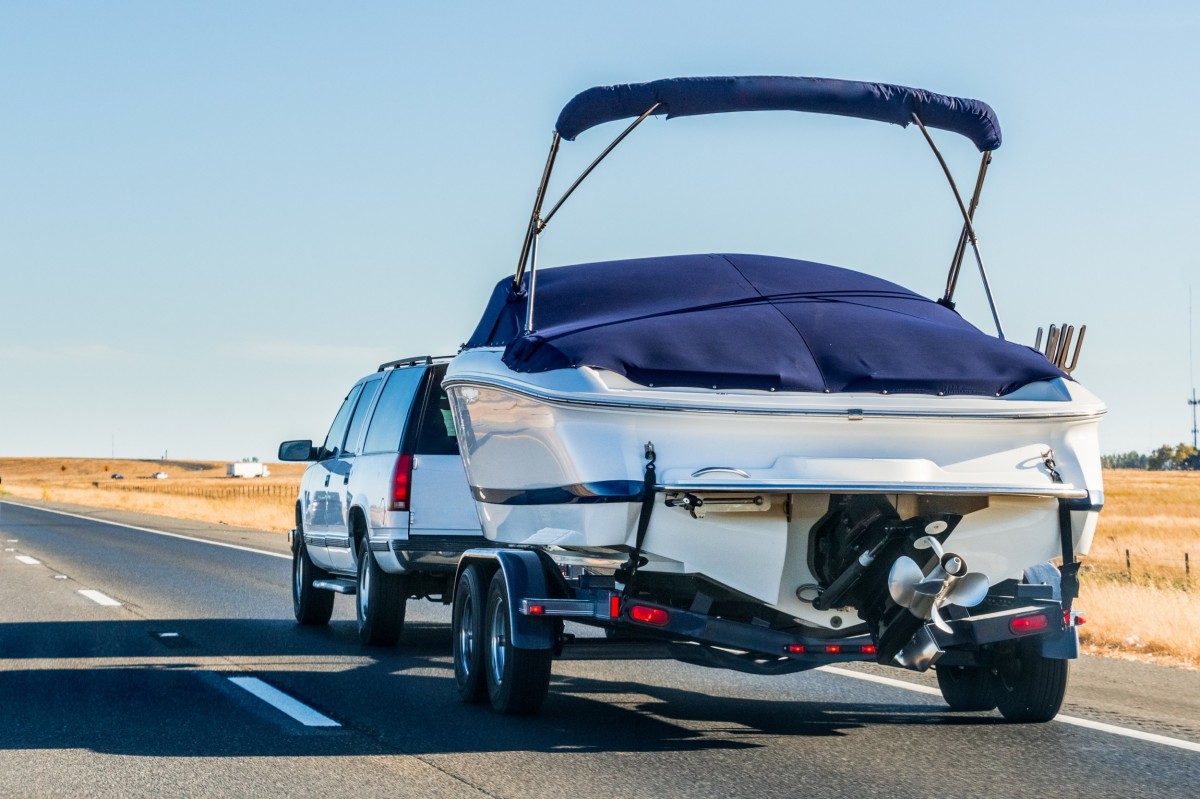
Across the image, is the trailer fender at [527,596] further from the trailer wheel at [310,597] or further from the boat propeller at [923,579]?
the trailer wheel at [310,597]

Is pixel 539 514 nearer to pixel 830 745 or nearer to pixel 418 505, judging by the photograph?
pixel 830 745

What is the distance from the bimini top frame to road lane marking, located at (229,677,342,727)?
2364 mm

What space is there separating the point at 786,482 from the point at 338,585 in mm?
6640

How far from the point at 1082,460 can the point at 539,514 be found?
265 cm

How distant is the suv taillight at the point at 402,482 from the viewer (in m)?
11.2

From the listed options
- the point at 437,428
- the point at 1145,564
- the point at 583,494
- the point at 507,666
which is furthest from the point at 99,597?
the point at 1145,564

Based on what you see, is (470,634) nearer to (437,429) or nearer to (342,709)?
(342,709)

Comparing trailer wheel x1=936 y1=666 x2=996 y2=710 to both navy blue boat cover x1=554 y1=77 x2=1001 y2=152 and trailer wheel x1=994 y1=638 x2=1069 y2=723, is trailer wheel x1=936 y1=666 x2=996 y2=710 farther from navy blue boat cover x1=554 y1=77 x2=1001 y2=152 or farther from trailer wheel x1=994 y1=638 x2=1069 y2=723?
navy blue boat cover x1=554 y1=77 x2=1001 y2=152

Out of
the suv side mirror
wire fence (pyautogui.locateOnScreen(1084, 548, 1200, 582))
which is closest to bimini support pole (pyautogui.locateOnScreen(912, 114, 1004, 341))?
the suv side mirror

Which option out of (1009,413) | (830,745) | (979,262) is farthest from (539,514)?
(979,262)

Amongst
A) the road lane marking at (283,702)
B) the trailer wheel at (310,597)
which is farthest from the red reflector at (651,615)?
the trailer wheel at (310,597)

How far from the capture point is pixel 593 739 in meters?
7.82

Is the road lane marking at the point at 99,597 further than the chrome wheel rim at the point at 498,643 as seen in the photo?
Yes

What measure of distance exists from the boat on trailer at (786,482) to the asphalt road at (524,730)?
47 centimetres
